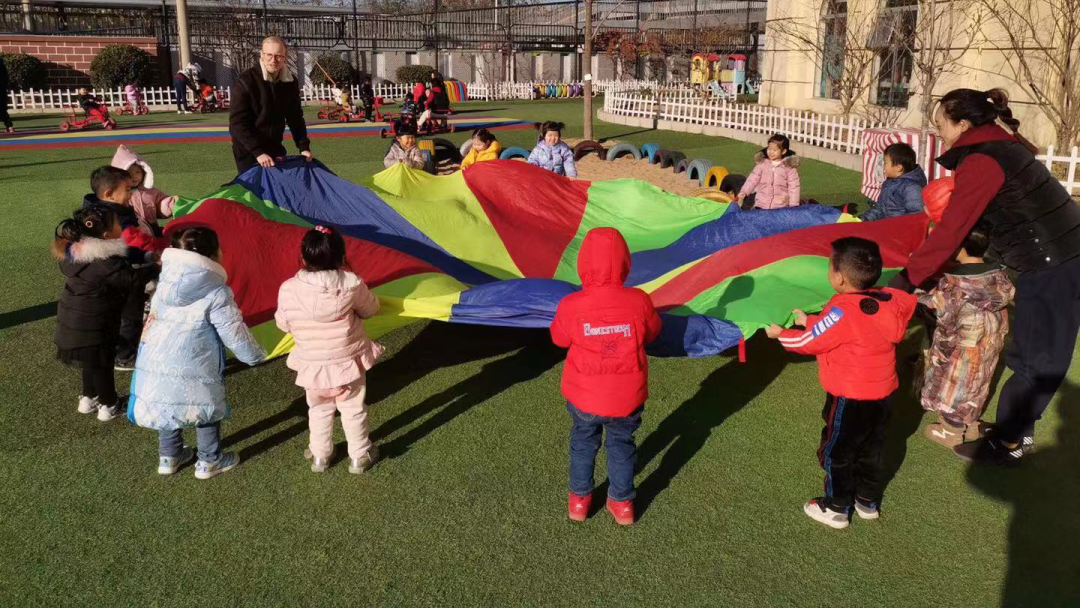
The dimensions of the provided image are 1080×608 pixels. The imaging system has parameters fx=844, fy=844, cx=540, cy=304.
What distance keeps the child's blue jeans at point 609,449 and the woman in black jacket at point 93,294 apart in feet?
8.57

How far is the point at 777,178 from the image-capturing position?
304 inches

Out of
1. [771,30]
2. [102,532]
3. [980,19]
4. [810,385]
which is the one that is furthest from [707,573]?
[771,30]

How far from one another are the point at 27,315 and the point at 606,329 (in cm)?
504

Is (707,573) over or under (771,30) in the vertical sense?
under

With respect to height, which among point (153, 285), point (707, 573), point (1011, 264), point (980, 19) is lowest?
point (707, 573)

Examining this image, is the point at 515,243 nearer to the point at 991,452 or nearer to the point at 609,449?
the point at 609,449

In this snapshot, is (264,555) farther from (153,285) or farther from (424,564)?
(153,285)

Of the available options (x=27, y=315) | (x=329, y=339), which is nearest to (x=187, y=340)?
(x=329, y=339)

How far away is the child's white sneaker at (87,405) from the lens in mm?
4691

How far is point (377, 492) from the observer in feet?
12.8

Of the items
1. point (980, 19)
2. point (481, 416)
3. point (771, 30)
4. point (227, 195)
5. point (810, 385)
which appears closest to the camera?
point (481, 416)

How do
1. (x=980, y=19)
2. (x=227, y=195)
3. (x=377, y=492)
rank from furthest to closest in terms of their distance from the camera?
1. (x=980, y=19)
2. (x=227, y=195)
3. (x=377, y=492)

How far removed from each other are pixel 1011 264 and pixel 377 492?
320 centimetres

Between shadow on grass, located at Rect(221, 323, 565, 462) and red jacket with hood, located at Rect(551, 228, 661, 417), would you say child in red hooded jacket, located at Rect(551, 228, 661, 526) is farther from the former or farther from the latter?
shadow on grass, located at Rect(221, 323, 565, 462)
